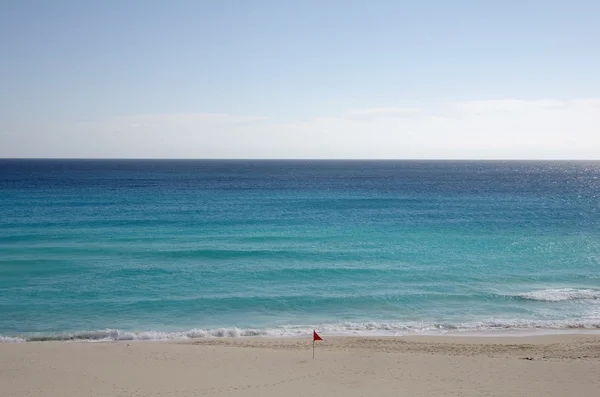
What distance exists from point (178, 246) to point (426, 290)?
16412 millimetres

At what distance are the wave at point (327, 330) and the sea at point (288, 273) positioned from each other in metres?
0.07

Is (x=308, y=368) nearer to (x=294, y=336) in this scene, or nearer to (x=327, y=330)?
(x=294, y=336)

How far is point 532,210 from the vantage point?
48.6 metres

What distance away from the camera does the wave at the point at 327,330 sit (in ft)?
53.4

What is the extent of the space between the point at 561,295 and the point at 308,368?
1383 centimetres

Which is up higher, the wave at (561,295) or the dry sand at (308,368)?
the wave at (561,295)

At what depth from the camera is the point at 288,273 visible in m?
24.3

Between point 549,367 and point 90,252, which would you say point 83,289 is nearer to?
point 90,252

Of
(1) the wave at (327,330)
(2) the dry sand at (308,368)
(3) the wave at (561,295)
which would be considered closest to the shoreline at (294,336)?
(1) the wave at (327,330)

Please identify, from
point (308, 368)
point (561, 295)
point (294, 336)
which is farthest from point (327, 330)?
point (561, 295)

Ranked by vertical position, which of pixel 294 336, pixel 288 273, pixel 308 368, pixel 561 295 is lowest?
pixel 294 336

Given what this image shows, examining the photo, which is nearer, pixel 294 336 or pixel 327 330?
pixel 294 336

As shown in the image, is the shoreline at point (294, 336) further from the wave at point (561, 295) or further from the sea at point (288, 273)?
the wave at point (561, 295)

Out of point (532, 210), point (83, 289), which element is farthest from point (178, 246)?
point (532, 210)
